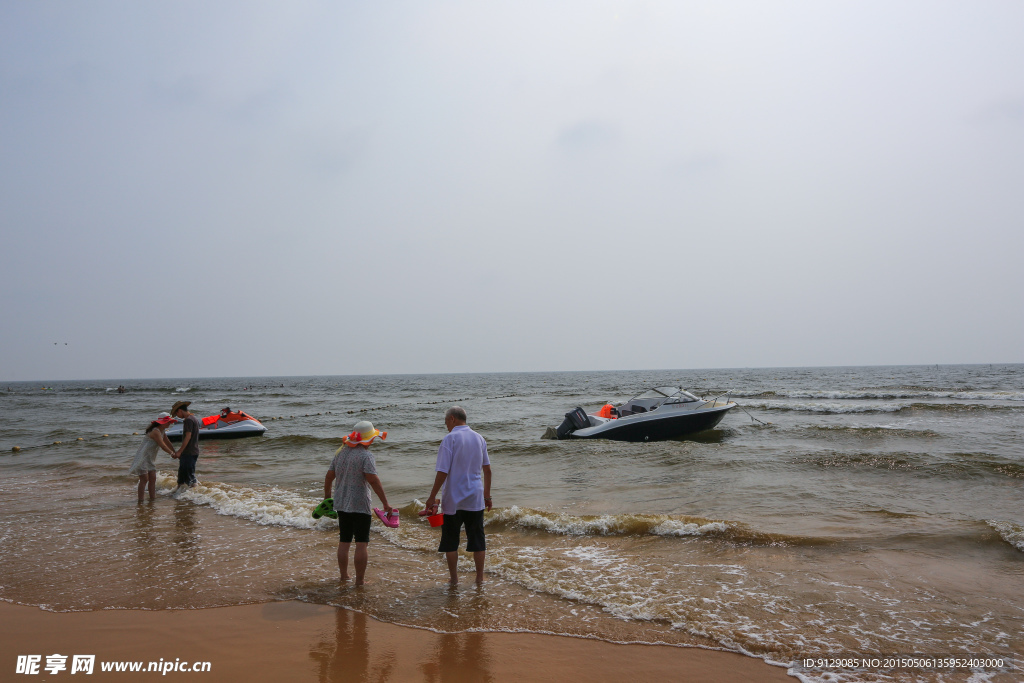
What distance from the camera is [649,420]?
17.5 meters

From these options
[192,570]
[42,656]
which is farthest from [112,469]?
[42,656]

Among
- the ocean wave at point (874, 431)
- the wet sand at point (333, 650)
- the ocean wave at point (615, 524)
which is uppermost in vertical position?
the wet sand at point (333, 650)

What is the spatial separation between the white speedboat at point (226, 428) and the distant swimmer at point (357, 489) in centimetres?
1720

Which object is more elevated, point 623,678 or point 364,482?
point 364,482

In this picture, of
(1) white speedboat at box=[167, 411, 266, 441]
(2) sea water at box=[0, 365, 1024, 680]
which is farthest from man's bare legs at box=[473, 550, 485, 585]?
(1) white speedboat at box=[167, 411, 266, 441]

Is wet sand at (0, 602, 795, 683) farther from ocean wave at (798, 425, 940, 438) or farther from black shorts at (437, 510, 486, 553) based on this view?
ocean wave at (798, 425, 940, 438)

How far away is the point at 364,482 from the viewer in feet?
18.0

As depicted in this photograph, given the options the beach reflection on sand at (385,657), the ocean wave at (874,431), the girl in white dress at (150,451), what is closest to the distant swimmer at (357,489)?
the beach reflection on sand at (385,657)

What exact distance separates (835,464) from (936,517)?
4.95 metres

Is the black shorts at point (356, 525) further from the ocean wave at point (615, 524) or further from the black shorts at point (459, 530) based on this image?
the ocean wave at point (615, 524)

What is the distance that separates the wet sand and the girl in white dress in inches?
188

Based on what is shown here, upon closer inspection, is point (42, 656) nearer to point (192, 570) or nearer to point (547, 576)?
point (192, 570)

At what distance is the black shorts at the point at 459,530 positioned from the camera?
5.29 m

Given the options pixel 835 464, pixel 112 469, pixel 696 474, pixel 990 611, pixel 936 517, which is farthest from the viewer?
pixel 112 469
